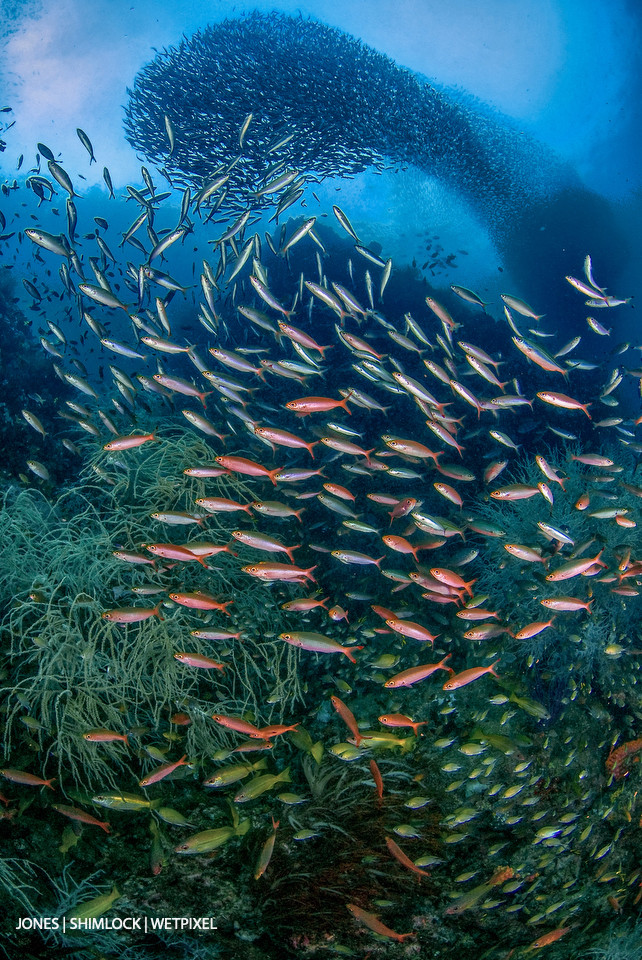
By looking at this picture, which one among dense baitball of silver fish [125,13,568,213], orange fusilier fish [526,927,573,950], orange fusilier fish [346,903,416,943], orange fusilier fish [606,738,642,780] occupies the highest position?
dense baitball of silver fish [125,13,568,213]

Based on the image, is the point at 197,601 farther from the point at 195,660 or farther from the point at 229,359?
the point at 229,359

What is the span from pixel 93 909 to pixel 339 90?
69.7 feet

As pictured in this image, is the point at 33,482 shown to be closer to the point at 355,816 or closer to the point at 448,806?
the point at 355,816

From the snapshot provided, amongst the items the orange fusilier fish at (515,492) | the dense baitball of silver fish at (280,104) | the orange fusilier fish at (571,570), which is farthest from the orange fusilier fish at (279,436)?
the dense baitball of silver fish at (280,104)

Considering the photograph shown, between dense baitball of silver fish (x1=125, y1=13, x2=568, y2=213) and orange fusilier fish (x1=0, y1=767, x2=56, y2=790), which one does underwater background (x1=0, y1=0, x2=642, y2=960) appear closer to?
orange fusilier fish (x1=0, y1=767, x2=56, y2=790)

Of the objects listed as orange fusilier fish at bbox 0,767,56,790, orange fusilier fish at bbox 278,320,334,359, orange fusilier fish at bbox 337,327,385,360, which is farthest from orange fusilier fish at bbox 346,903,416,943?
orange fusilier fish at bbox 337,327,385,360

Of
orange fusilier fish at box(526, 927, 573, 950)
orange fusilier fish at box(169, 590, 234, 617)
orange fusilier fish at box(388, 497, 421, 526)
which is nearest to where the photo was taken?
orange fusilier fish at box(169, 590, 234, 617)

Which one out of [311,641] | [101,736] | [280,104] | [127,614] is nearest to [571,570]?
[311,641]

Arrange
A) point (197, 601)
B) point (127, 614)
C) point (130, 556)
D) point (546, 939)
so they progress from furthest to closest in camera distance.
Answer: point (546, 939) < point (130, 556) < point (197, 601) < point (127, 614)

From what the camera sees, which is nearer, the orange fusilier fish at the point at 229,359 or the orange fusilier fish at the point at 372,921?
the orange fusilier fish at the point at 372,921

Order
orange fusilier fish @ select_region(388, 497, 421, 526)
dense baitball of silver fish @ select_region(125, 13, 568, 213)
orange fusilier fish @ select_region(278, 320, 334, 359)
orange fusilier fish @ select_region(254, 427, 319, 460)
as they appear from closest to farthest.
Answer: orange fusilier fish @ select_region(254, 427, 319, 460) → orange fusilier fish @ select_region(388, 497, 421, 526) → orange fusilier fish @ select_region(278, 320, 334, 359) → dense baitball of silver fish @ select_region(125, 13, 568, 213)

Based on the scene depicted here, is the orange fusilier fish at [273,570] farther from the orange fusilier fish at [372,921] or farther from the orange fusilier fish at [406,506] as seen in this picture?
the orange fusilier fish at [372,921]

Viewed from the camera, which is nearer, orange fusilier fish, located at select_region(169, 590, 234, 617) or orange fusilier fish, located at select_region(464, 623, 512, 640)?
orange fusilier fish, located at select_region(169, 590, 234, 617)

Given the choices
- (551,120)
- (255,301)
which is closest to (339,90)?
(255,301)
